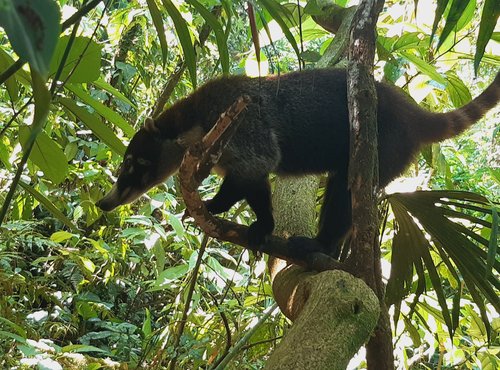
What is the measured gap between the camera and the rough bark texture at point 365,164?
152cm

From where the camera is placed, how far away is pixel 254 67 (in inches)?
109

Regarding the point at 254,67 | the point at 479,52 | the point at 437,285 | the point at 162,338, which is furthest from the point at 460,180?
the point at 479,52

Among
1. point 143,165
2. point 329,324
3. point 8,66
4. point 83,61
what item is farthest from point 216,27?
point 143,165

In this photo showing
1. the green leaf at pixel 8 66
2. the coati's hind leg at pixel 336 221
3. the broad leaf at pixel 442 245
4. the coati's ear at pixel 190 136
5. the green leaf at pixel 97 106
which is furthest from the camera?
the coati's ear at pixel 190 136

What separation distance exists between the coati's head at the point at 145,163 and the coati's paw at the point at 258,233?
59 cm

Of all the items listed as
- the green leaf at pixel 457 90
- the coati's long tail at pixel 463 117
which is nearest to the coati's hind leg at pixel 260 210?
the coati's long tail at pixel 463 117

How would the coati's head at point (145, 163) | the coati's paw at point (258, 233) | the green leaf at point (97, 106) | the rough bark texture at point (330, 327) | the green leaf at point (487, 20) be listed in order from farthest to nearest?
the coati's head at point (145, 163) < the coati's paw at point (258, 233) < the green leaf at point (97, 106) < the green leaf at point (487, 20) < the rough bark texture at point (330, 327)

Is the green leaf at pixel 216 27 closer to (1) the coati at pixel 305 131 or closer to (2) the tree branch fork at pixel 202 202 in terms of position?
(2) the tree branch fork at pixel 202 202

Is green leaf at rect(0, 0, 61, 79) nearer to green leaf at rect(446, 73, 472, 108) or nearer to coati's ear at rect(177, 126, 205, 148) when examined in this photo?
coati's ear at rect(177, 126, 205, 148)

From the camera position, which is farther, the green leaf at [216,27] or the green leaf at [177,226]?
the green leaf at [177,226]

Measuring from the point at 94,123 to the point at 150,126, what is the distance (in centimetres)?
114

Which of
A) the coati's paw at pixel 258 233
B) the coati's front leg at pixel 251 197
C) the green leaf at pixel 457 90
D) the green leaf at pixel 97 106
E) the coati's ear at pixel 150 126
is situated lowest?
the coati's paw at pixel 258 233

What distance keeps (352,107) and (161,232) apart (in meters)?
1.45

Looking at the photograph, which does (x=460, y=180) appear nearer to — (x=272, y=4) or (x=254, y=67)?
(x=254, y=67)
